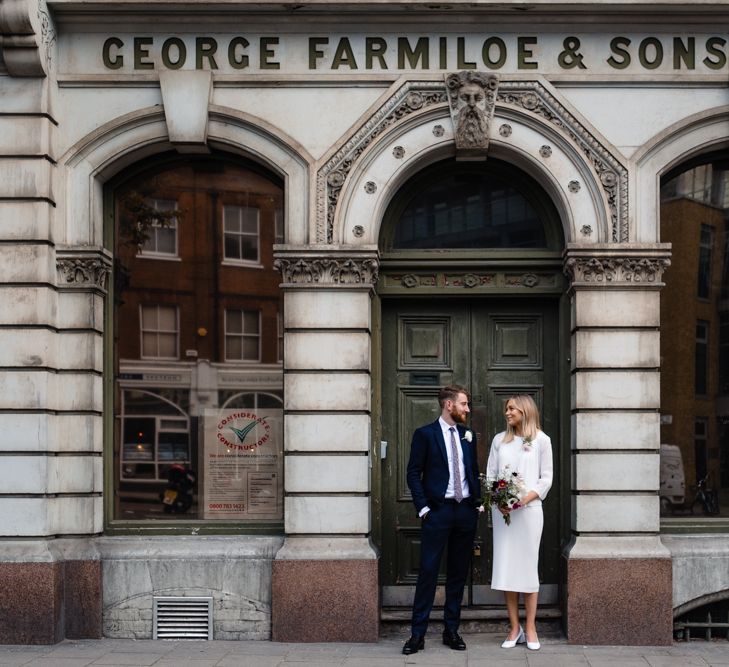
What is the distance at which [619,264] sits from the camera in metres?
10.6

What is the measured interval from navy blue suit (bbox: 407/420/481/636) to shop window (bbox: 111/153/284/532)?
1.81m

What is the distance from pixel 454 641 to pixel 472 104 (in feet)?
17.0

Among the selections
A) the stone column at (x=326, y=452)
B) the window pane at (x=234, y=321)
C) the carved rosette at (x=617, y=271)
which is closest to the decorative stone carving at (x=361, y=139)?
the stone column at (x=326, y=452)

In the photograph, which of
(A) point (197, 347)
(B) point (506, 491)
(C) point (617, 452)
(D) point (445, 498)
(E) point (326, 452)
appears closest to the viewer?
(B) point (506, 491)

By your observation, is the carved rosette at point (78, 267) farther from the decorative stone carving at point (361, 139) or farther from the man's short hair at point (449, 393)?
the man's short hair at point (449, 393)

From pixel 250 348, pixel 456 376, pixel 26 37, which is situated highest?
pixel 26 37

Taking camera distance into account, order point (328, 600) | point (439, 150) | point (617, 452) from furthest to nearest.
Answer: point (439, 150)
point (617, 452)
point (328, 600)

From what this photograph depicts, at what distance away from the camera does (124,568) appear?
35.3 feet

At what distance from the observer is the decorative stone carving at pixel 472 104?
1077 centimetres

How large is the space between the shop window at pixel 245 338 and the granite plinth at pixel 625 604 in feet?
13.3

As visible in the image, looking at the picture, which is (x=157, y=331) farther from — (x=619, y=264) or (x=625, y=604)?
(x=625, y=604)

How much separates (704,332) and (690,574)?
246 centimetres

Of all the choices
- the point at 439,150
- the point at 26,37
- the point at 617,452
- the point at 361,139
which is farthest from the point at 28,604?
the point at 439,150

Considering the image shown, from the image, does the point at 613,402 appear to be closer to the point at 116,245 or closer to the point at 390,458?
the point at 390,458
